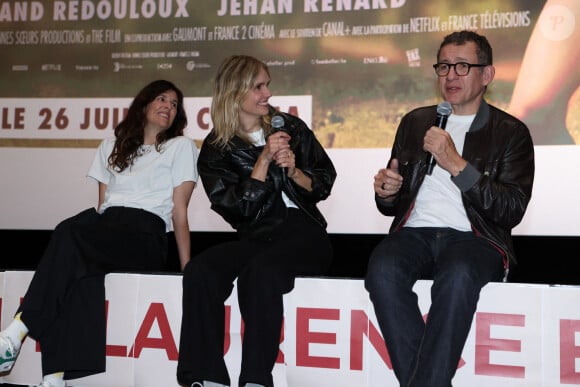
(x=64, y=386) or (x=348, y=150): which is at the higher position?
(x=348, y=150)

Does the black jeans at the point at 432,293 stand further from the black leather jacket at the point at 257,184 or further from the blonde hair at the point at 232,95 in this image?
the blonde hair at the point at 232,95

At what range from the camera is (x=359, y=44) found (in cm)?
422

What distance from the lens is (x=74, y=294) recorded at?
2.89 meters

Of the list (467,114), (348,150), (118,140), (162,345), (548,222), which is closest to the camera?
(467,114)

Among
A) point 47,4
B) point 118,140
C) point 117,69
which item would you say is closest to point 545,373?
point 118,140

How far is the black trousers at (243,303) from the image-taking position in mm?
2453

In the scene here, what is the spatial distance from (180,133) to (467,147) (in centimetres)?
136

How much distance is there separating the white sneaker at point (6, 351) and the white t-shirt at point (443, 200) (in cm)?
146

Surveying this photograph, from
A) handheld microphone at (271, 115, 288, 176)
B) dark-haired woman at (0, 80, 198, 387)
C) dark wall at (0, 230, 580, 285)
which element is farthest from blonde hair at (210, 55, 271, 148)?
dark wall at (0, 230, 580, 285)

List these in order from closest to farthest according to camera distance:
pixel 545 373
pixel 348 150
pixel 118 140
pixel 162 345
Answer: pixel 545 373
pixel 162 345
pixel 118 140
pixel 348 150

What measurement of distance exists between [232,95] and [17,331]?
1171mm

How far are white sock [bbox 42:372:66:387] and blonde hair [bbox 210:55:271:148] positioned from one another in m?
1.05

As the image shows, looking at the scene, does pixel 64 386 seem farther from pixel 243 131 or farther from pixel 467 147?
pixel 467 147

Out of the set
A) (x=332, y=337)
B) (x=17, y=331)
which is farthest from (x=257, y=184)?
(x=17, y=331)
